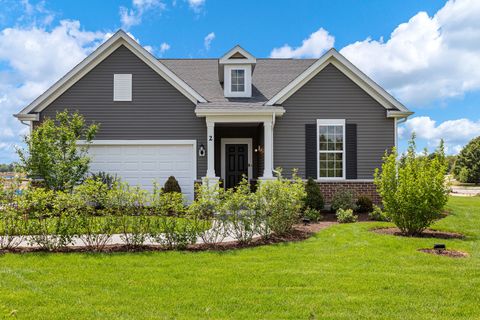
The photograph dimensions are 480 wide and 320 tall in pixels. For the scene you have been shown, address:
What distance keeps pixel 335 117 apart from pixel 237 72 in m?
4.09

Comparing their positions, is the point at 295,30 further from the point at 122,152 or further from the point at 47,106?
the point at 47,106

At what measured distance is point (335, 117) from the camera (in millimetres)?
13766

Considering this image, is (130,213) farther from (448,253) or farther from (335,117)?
(335,117)

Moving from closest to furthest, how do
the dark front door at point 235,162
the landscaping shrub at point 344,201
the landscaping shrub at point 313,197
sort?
the landscaping shrub at point 313,197 → the landscaping shrub at point 344,201 → the dark front door at point 235,162

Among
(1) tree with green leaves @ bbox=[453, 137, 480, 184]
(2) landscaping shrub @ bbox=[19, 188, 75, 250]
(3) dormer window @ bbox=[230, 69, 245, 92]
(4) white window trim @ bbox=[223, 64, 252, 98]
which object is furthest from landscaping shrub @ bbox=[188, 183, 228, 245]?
(1) tree with green leaves @ bbox=[453, 137, 480, 184]

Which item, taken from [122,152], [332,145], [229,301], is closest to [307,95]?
[332,145]

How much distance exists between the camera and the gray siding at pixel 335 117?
13.7 metres

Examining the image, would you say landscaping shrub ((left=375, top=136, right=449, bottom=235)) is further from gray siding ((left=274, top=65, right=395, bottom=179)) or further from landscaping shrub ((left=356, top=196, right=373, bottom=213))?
gray siding ((left=274, top=65, right=395, bottom=179))

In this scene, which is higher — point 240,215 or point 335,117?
point 335,117

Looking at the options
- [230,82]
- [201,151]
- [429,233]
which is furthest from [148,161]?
[429,233]

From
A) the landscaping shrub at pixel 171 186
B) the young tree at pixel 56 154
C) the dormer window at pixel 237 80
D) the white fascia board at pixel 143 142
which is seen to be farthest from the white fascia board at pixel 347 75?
the young tree at pixel 56 154

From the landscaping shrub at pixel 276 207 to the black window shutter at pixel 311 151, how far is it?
4582 millimetres

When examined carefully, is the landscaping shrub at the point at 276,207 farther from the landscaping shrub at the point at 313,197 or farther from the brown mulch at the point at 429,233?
the landscaping shrub at the point at 313,197

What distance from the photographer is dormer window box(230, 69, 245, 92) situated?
47.3 feet
